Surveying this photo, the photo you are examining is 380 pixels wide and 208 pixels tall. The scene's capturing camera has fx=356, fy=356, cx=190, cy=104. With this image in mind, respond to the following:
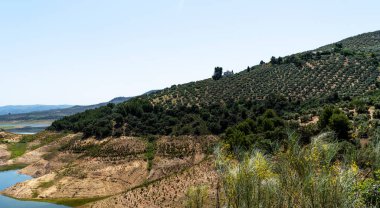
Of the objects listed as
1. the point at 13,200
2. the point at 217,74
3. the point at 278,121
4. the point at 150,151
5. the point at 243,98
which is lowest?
the point at 13,200

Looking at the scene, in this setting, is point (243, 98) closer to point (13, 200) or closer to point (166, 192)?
point (166, 192)

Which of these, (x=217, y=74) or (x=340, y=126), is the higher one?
(x=217, y=74)

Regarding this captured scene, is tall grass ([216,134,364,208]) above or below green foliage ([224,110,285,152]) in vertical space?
above

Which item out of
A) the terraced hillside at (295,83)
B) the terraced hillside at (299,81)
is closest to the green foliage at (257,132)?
the terraced hillside at (295,83)

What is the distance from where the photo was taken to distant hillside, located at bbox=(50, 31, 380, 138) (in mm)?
92375

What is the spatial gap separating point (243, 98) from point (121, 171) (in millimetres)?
44152

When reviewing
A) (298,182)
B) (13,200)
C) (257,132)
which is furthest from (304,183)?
(13,200)

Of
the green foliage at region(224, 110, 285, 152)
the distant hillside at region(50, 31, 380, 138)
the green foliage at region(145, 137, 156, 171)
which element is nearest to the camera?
A: the green foliage at region(224, 110, 285, 152)

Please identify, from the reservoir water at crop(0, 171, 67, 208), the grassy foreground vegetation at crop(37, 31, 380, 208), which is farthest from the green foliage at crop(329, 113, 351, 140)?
the reservoir water at crop(0, 171, 67, 208)

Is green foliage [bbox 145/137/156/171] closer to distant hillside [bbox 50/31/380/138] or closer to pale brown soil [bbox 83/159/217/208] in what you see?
distant hillside [bbox 50/31/380/138]

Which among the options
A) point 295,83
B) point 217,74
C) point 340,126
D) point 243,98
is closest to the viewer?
point 340,126

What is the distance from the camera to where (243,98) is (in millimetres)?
103000

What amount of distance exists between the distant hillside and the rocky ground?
7.07 meters

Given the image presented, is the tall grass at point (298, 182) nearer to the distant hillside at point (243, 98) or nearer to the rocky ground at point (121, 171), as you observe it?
the rocky ground at point (121, 171)
